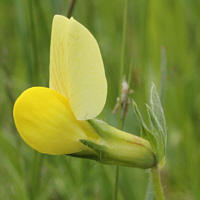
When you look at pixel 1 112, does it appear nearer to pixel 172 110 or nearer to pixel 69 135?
pixel 172 110

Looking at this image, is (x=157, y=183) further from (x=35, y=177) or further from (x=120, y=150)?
(x=35, y=177)

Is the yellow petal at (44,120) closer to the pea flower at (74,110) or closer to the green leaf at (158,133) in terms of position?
the pea flower at (74,110)

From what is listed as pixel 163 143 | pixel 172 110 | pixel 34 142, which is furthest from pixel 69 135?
pixel 172 110

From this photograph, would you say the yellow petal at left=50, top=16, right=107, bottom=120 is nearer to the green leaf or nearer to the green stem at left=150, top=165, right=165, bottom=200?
the green leaf

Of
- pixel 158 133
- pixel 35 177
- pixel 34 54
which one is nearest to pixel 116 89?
pixel 34 54

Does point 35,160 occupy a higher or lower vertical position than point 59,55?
lower

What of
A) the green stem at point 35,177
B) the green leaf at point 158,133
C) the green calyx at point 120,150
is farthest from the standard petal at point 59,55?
the green stem at point 35,177
